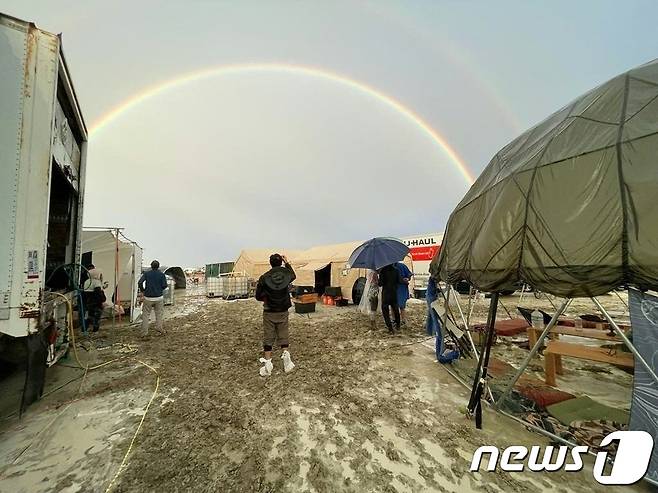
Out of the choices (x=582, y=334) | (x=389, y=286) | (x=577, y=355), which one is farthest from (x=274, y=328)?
(x=582, y=334)

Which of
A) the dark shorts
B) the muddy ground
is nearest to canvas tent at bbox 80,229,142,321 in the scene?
the muddy ground

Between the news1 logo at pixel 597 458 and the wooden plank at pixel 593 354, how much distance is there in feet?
5.89

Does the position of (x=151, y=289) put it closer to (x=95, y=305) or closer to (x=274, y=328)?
(x=95, y=305)

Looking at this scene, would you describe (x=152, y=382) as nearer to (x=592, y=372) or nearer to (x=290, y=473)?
(x=290, y=473)

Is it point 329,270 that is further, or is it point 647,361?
point 329,270

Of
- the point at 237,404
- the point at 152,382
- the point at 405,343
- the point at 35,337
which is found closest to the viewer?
the point at 35,337

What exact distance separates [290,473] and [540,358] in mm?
6475

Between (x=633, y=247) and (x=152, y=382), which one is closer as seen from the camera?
(x=633, y=247)

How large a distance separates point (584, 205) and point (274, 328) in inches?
207

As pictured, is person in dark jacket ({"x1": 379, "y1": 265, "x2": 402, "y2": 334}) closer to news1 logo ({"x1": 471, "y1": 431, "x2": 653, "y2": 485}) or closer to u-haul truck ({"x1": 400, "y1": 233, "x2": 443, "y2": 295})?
news1 logo ({"x1": 471, "y1": 431, "x2": 653, "y2": 485})

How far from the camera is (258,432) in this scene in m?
3.37

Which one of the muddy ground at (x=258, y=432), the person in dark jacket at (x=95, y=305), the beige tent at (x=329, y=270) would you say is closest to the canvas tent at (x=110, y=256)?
the person in dark jacket at (x=95, y=305)

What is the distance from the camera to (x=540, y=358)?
6.24 meters

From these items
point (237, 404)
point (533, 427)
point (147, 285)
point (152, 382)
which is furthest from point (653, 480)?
point (147, 285)
